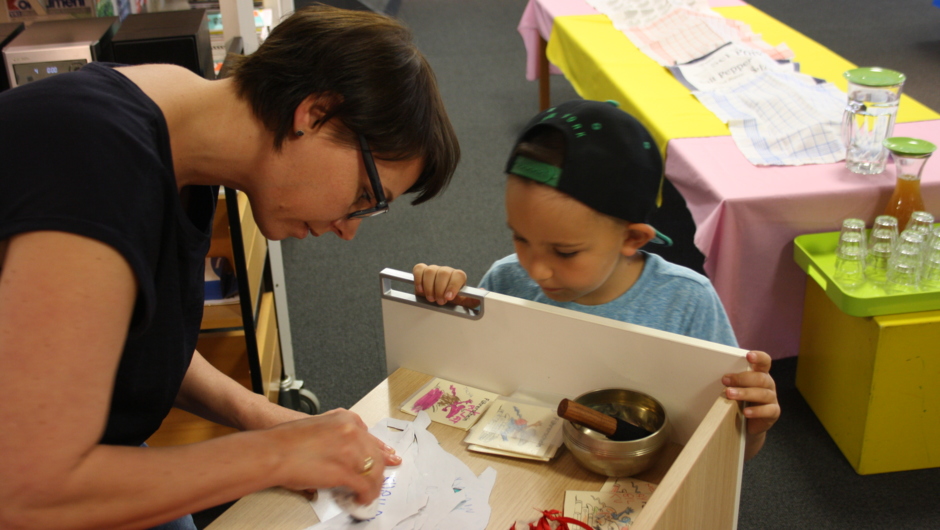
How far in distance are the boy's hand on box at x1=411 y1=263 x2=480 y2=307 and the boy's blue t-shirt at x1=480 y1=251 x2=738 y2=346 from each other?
0.70ft

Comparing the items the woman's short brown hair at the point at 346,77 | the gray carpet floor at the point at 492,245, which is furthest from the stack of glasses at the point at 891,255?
the woman's short brown hair at the point at 346,77

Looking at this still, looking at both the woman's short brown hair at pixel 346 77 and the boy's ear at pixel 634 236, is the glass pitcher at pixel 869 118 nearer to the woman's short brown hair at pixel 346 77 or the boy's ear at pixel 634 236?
the boy's ear at pixel 634 236

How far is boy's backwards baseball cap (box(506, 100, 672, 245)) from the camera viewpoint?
1044 mm

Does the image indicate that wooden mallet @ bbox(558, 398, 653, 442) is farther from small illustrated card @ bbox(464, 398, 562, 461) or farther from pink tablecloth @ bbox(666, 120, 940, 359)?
pink tablecloth @ bbox(666, 120, 940, 359)

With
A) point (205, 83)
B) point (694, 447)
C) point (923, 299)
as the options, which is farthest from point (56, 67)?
point (923, 299)

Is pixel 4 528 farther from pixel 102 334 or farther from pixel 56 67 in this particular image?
pixel 56 67

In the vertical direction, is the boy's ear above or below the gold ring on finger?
above

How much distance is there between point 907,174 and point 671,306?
101 centimetres

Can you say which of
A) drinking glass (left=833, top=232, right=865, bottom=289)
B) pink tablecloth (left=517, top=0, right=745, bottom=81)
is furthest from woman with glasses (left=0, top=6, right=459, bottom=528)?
pink tablecloth (left=517, top=0, right=745, bottom=81)

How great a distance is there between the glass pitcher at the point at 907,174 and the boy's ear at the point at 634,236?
3.40 feet

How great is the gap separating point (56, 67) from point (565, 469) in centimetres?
118

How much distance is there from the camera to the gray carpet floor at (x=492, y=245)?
73.5 inches

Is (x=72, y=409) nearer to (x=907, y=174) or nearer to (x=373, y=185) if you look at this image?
(x=373, y=185)

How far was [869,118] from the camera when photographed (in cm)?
198
